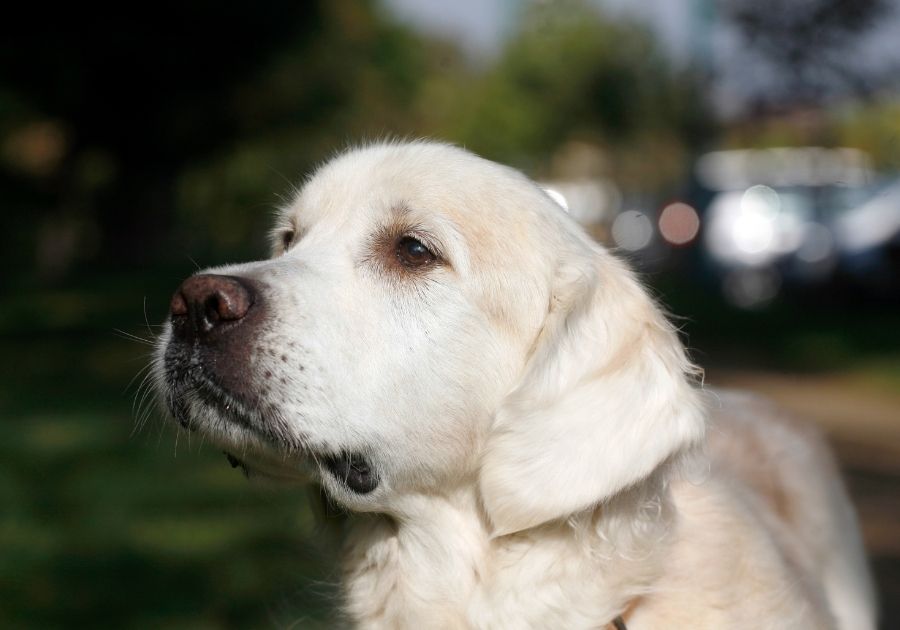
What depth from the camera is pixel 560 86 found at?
139 ft

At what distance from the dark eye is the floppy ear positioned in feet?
1.25

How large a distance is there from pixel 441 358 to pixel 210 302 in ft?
2.16

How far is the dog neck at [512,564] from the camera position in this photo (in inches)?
124

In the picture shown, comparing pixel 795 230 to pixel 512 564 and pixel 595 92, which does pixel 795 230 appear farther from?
pixel 595 92

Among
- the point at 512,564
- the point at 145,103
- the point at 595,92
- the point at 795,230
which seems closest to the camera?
the point at 512,564

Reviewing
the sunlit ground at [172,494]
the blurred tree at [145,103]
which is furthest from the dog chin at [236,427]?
the blurred tree at [145,103]

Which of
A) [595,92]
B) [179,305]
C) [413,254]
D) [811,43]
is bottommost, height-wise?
[179,305]

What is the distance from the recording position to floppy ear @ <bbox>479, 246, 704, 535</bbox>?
301 cm

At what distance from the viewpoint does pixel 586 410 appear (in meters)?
3.09

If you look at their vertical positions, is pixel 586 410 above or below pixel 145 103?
below

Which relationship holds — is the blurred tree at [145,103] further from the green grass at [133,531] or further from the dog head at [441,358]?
the dog head at [441,358]

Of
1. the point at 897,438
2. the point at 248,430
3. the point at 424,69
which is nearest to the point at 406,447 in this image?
the point at 248,430

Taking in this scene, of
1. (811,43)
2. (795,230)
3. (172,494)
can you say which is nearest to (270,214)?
(172,494)

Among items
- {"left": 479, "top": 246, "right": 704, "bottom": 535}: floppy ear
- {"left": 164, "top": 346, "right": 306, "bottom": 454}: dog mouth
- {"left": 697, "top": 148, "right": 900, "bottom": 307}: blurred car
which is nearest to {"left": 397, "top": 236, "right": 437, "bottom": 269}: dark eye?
{"left": 479, "top": 246, "right": 704, "bottom": 535}: floppy ear
